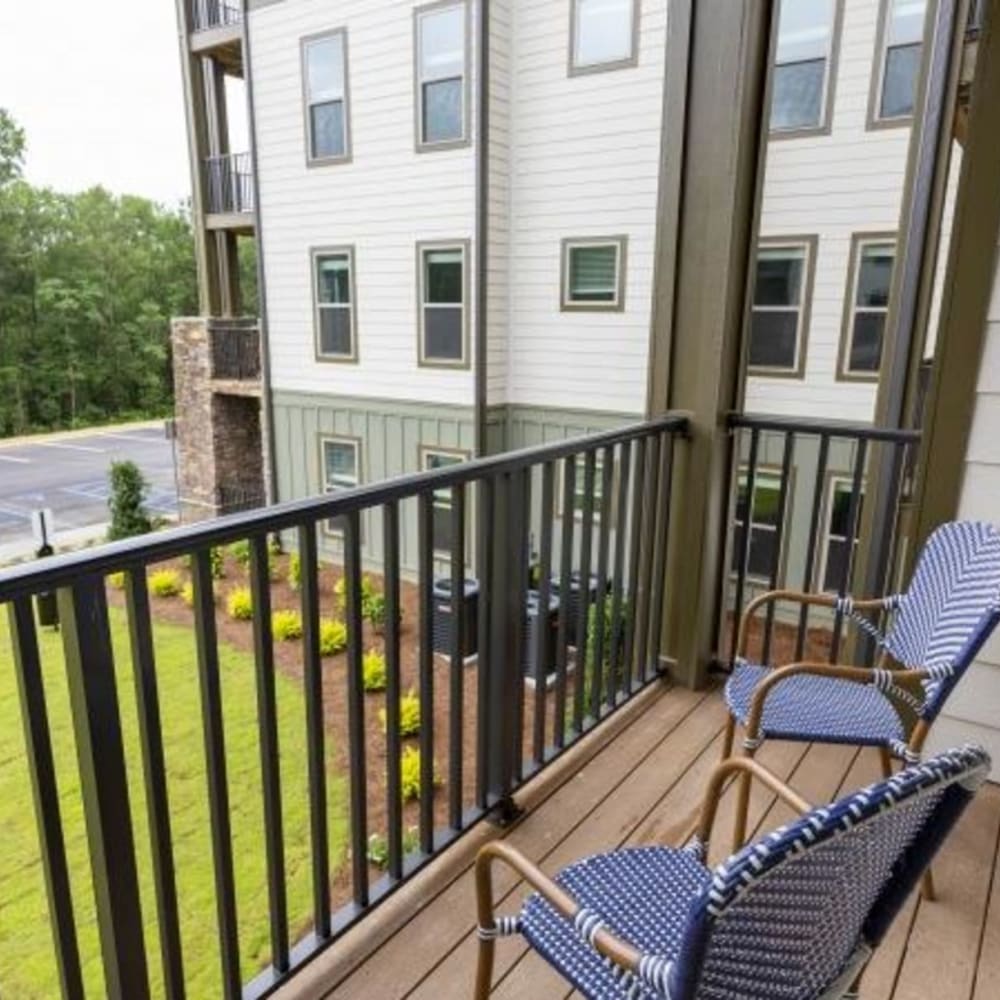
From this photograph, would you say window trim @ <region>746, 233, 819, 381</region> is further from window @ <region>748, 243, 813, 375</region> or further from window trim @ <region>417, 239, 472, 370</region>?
window trim @ <region>417, 239, 472, 370</region>

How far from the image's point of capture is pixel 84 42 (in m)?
3.13

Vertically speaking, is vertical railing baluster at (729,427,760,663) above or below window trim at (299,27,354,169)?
below

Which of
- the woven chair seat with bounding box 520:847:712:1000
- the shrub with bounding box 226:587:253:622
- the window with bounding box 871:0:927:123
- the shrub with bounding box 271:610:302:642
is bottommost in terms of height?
the shrub with bounding box 271:610:302:642

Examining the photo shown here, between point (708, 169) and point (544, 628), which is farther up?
point (708, 169)

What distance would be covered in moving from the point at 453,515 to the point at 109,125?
344 cm

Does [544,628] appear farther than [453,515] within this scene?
Yes

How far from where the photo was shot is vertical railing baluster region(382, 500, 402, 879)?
1457 millimetres

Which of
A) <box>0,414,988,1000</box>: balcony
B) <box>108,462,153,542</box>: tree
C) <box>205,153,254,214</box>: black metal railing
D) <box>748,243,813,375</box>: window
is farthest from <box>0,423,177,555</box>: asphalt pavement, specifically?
<box>748,243,813,375</box>: window

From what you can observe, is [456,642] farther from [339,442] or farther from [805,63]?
[339,442]

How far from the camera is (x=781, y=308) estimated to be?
17.6ft

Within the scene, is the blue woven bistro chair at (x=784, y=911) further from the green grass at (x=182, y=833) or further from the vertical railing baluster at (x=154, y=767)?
the green grass at (x=182, y=833)

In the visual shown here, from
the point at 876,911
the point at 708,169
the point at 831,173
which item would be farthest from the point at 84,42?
the point at 831,173

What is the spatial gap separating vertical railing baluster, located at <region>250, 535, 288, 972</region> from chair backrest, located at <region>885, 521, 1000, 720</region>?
49.7 inches

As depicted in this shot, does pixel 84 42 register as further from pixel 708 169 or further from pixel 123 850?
pixel 123 850
